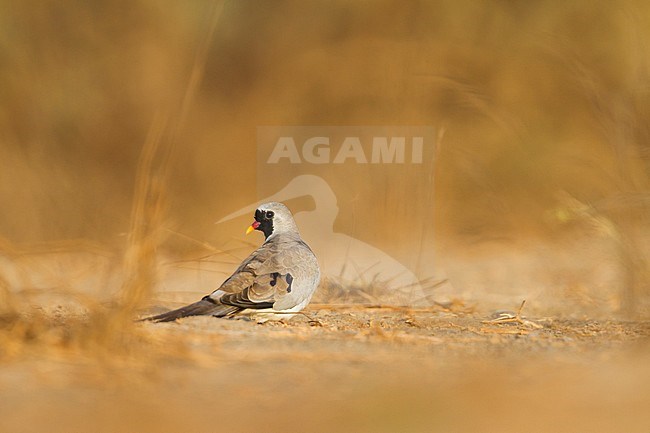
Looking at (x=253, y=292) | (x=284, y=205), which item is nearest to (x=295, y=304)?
(x=253, y=292)

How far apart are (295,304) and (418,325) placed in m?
0.18

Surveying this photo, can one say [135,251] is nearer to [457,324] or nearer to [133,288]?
[133,288]

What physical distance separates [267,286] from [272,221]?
13 centimetres

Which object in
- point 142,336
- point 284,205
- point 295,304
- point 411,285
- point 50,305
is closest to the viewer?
point 142,336

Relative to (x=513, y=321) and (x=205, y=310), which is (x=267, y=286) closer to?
(x=205, y=310)

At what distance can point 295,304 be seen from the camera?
45.3 inches

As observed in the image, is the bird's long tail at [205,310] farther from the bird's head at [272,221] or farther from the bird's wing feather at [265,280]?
the bird's head at [272,221]

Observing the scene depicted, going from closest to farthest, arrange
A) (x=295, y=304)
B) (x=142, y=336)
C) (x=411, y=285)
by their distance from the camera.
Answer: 1. (x=142, y=336)
2. (x=295, y=304)
3. (x=411, y=285)

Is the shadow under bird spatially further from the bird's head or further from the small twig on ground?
the small twig on ground

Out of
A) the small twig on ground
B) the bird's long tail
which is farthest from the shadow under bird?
the small twig on ground

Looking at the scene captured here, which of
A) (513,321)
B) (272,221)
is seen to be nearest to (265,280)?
(272,221)

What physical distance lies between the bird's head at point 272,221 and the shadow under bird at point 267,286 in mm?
27

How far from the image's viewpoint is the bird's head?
123 centimetres

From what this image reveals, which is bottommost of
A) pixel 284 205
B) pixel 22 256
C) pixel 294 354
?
pixel 294 354
